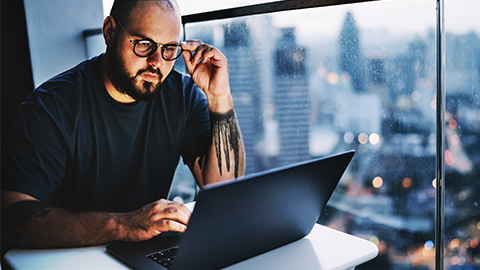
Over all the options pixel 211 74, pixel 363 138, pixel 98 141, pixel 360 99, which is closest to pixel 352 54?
pixel 360 99

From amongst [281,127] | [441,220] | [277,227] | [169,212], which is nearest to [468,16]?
[441,220]

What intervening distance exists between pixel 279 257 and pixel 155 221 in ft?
1.05

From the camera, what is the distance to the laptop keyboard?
0.97 meters

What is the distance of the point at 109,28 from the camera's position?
1.55 metres

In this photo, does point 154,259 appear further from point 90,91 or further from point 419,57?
point 419,57

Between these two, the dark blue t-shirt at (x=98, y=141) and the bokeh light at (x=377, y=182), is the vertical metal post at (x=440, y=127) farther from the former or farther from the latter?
the dark blue t-shirt at (x=98, y=141)

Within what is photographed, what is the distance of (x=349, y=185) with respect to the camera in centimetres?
192

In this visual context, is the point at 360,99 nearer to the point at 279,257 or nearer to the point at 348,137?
the point at 348,137

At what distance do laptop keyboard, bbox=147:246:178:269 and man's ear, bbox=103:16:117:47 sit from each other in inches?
33.9

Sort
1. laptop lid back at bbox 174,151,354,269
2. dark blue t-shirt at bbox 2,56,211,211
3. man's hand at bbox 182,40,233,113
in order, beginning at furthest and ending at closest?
man's hand at bbox 182,40,233,113 < dark blue t-shirt at bbox 2,56,211,211 < laptop lid back at bbox 174,151,354,269

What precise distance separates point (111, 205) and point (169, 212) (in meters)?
0.67

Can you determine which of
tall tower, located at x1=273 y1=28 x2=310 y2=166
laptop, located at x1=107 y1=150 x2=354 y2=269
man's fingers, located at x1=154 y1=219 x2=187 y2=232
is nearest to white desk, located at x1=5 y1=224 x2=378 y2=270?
laptop, located at x1=107 y1=150 x2=354 y2=269

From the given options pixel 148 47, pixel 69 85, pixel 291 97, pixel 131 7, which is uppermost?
pixel 131 7

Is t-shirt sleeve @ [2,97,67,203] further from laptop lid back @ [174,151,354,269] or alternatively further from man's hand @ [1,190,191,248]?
laptop lid back @ [174,151,354,269]
